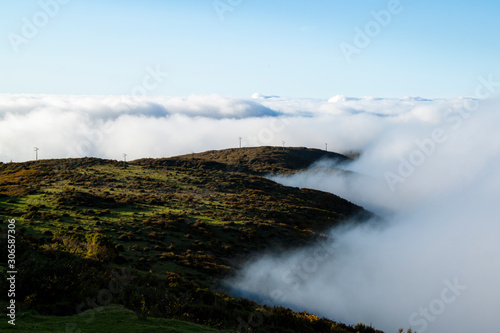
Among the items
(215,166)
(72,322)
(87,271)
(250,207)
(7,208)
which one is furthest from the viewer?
(215,166)

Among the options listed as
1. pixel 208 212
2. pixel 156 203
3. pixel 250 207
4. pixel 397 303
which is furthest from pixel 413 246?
pixel 156 203

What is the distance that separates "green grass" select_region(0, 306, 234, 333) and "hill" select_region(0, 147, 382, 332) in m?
0.79

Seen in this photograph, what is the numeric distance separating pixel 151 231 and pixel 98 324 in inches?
1087

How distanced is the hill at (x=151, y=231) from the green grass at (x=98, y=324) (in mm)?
785

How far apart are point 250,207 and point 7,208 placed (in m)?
36.4

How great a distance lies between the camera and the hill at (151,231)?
1560 cm

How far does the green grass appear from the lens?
10.9 meters

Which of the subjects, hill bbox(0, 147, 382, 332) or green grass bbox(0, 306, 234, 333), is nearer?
green grass bbox(0, 306, 234, 333)

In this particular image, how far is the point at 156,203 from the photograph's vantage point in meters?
52.4

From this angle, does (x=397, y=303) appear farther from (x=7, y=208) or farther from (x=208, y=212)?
(x=7, y=208)

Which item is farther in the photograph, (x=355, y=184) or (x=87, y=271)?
(x=355, y=184)

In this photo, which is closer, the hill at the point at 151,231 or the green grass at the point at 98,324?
the green grass at the point at 98,324

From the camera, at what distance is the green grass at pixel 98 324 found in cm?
1088

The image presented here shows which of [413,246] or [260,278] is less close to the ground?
[260,278]
